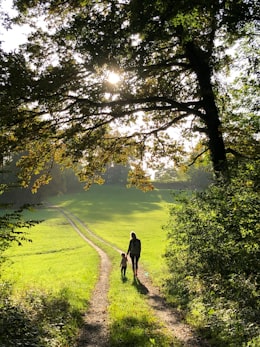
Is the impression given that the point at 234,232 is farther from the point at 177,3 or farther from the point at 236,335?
the point at 177,3

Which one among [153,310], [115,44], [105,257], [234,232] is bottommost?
[105,257]

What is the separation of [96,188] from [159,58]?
9947cm

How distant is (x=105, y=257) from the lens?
26.6 metres

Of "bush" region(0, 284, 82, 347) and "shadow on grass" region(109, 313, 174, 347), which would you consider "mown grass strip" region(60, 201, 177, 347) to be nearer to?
"shadow on grass" region(109, 313, 174, 347)

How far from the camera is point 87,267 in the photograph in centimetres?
2177

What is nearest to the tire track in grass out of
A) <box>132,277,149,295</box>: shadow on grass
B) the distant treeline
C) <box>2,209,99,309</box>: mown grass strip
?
<box>2,209,99,309</box>: mown grass strip

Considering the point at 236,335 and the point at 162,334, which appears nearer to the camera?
the point at 236,335

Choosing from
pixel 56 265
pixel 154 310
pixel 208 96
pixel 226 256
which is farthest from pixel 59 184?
pixel 226 256

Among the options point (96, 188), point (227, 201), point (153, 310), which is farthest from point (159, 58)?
point (96, 188)

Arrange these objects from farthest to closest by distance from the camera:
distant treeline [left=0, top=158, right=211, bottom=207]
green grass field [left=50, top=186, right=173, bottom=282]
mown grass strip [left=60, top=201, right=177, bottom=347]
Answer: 1. distant treeline [left=0, top=158, right=211, bottom=207]
2. green grass field [left=50, top=186, right=173, bottom=282]
3. mown grass strip [left=60, top=201, right=177, bottom=347]

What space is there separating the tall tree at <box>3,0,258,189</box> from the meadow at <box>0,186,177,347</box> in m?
4.17

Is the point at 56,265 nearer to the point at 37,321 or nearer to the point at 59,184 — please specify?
the point at 37,321

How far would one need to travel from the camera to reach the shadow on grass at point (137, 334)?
761 centimetres

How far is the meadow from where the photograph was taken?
855cm
